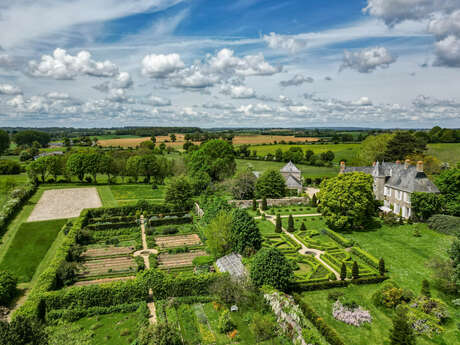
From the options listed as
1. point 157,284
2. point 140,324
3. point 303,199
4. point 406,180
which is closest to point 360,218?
point 406,180

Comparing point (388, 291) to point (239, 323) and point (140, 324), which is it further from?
point (140, 324)

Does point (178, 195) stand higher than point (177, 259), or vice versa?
point (178, 195)

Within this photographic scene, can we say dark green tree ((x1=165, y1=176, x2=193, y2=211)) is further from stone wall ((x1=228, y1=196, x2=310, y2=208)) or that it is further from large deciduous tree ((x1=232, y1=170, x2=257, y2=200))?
large deciduous tree ((x1=232, y1=170, x2=257, y2=200))

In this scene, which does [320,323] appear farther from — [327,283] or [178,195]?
[178,195]

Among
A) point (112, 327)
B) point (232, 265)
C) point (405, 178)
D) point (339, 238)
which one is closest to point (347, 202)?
point (339, 238)

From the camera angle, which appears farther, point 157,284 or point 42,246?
point 42,246

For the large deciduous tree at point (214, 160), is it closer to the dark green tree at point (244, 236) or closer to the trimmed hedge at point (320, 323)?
the dark green tree at point (244, 236)
